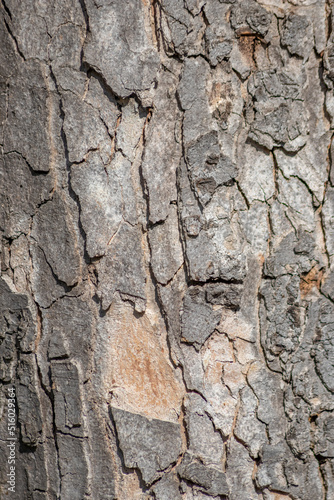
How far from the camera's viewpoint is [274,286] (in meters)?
1.07

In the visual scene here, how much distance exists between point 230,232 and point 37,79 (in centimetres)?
56

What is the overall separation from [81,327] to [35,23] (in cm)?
70

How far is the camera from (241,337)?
107cm

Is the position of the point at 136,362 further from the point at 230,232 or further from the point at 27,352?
the point at 230,232

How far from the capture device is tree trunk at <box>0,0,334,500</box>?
1.01 metres

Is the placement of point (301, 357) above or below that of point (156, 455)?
above

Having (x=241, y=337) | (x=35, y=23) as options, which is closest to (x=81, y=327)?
(x=241, y=337)

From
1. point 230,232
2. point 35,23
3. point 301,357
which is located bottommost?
point 301,357

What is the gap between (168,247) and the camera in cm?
104

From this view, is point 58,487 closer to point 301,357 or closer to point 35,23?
point 301,357

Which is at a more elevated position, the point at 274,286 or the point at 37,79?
the point at 37,79

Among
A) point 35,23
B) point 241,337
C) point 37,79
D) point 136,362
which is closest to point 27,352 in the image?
point 136,362

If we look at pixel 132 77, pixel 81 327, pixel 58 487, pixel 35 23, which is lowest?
pixel 58 487

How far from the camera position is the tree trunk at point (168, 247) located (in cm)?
101
